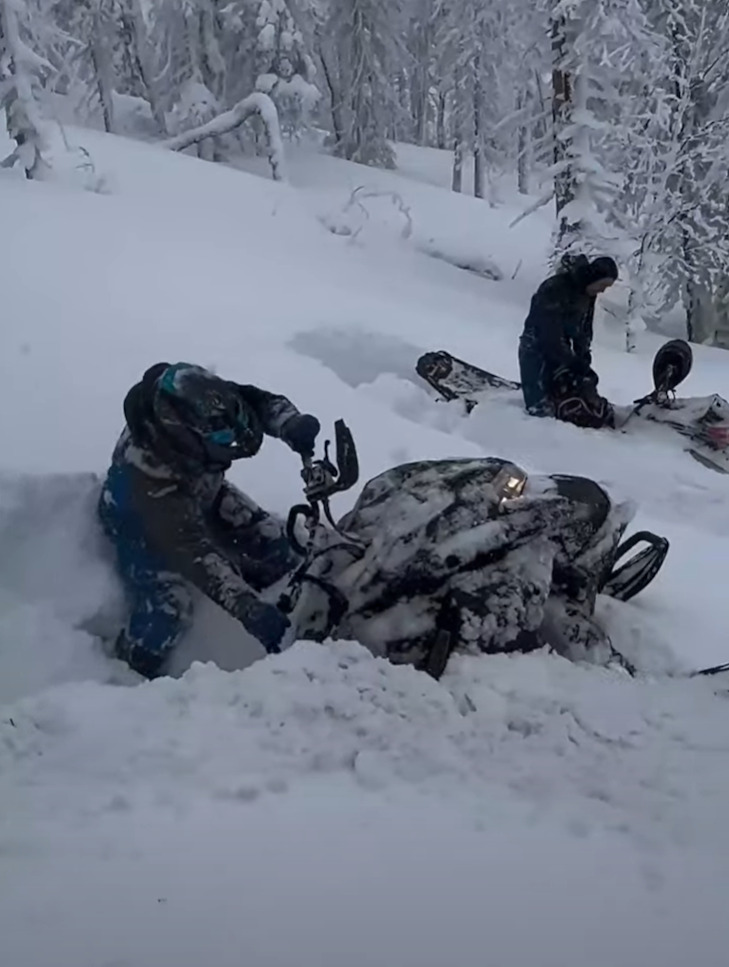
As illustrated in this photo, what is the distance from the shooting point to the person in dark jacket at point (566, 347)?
21.7 feet

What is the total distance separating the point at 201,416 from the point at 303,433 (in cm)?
42

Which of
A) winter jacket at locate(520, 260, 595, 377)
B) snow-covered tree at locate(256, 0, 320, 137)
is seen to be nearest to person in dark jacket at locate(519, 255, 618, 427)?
winter jacket at locate(520, 260, 595, 377)

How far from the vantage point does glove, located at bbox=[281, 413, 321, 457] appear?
3740 mm

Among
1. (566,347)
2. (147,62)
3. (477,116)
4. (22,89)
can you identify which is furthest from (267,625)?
(147,62)

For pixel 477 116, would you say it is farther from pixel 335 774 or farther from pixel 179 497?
pixel 335 774

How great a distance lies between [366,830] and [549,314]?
17.1 feet

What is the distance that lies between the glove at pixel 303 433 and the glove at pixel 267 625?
2.24 ft

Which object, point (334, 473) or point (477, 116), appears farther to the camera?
point (477, 116)

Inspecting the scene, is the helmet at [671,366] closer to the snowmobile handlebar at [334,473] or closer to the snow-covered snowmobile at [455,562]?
the snow-covered snowmobile at [455,562]

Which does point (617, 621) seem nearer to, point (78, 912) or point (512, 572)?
point (512, 572)

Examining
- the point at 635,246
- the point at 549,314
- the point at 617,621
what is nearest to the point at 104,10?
the point at 635,246

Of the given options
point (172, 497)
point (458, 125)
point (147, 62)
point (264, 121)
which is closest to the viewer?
point (172, 497)

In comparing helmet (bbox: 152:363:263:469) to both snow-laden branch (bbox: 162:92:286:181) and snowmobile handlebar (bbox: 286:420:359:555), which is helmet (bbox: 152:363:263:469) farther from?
snow-laden branch (bbox: 162:92:286:181)

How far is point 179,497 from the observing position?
12.7 ft
